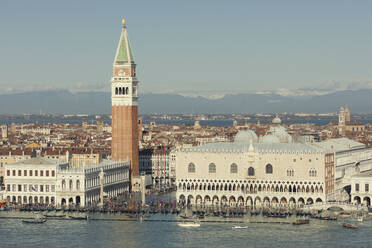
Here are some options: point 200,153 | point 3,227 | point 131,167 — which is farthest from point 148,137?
point 3,227

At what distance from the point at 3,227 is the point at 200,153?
18.5 meters

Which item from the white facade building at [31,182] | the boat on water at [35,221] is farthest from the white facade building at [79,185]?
the boat on water at [35,221]

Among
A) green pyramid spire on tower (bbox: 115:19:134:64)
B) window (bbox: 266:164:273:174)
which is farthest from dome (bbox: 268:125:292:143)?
green pyramid spire on tower (bbox: 115:19:134:64)

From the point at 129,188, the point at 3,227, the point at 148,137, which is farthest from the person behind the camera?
the point at 148,137

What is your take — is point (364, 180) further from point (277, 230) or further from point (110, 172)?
point (110, 172)

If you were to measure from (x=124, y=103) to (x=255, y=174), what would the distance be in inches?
697

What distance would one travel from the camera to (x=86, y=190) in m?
78.4

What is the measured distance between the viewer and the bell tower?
88688mm

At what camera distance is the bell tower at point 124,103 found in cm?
8869

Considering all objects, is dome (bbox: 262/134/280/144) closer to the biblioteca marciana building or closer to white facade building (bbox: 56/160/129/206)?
the biblioteca marciana building

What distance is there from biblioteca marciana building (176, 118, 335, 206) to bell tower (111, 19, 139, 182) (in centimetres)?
1110

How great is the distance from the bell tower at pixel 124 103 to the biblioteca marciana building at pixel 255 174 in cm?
1110

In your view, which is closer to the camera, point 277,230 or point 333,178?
point 277,230

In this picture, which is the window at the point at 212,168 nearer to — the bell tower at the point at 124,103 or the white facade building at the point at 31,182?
the white facade building at the point at 31,182
